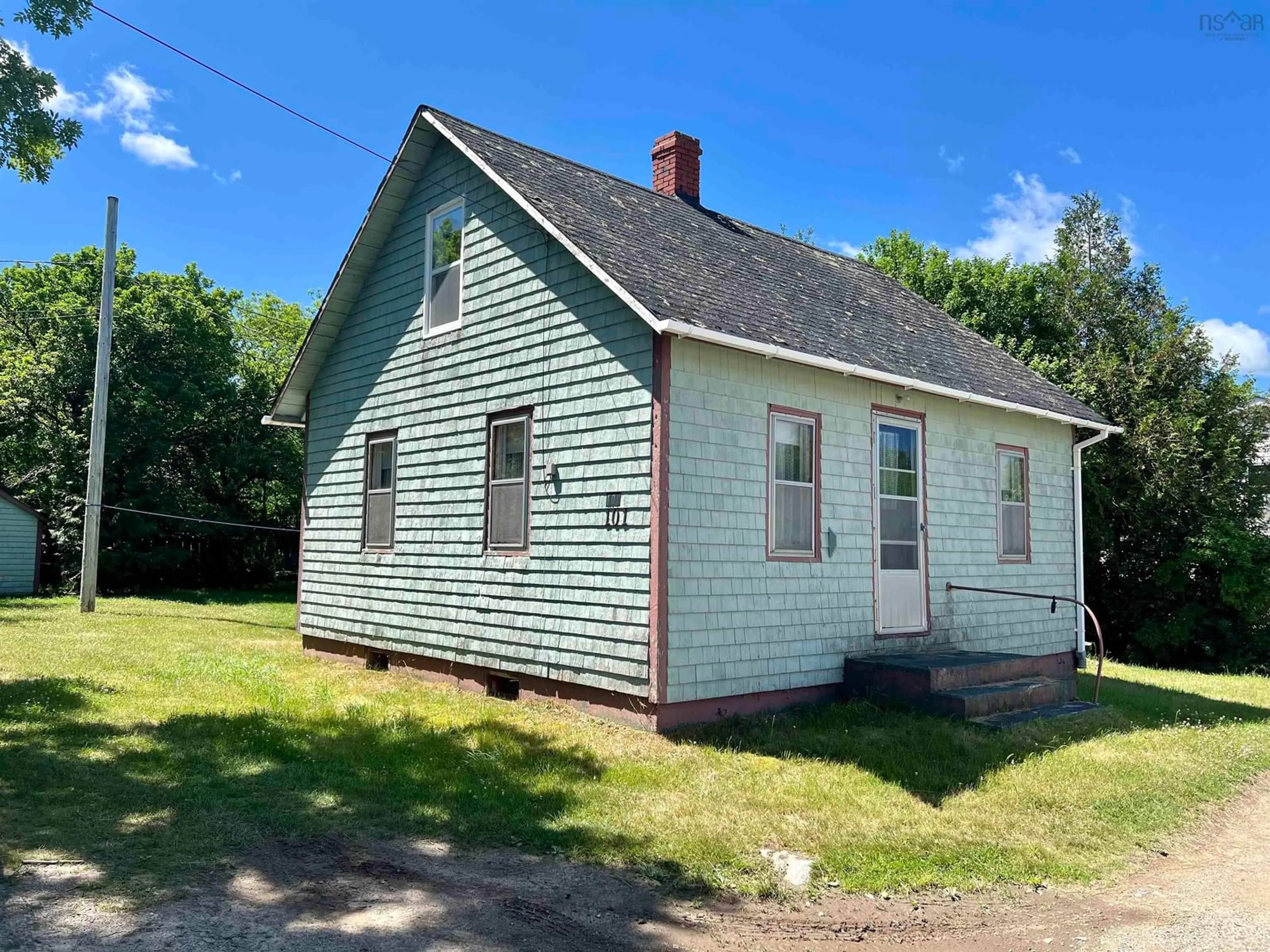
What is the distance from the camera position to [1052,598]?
11.4m

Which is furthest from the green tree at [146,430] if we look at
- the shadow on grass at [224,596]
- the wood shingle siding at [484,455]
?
the wood shingle siding at [484,455]

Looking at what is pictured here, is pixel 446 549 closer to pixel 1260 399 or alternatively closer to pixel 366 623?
pixel 366 623

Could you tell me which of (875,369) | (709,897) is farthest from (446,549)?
(709,897)

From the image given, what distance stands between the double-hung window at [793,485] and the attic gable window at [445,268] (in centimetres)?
415

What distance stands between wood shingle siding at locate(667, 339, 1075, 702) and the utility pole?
46.5ft

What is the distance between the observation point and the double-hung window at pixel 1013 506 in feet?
38.9

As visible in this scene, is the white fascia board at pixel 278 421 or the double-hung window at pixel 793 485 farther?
the white fascia board at pixel 278 421

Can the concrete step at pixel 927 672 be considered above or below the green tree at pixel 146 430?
below

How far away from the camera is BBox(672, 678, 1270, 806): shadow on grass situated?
7.08 m

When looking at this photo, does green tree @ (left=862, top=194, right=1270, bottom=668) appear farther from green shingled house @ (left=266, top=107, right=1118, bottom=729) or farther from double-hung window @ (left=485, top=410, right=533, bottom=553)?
double-hung window @ (left=485, top=410, right=533, bottom=553)

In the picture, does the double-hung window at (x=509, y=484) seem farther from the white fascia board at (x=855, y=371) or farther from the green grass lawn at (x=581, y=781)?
the white fascia board at (x=855, y=371)

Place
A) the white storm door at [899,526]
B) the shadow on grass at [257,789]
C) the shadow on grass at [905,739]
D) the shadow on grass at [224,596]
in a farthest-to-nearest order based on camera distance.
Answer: the shadow on grass at [224,596]
the white storm door at [899,526]
the shadow on grass at [905,739]
the shadow on grass at [257,789]

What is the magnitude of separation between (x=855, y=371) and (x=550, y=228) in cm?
336

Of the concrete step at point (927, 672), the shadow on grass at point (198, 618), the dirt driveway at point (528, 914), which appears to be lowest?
the dirt driveway at point (528, 914)
